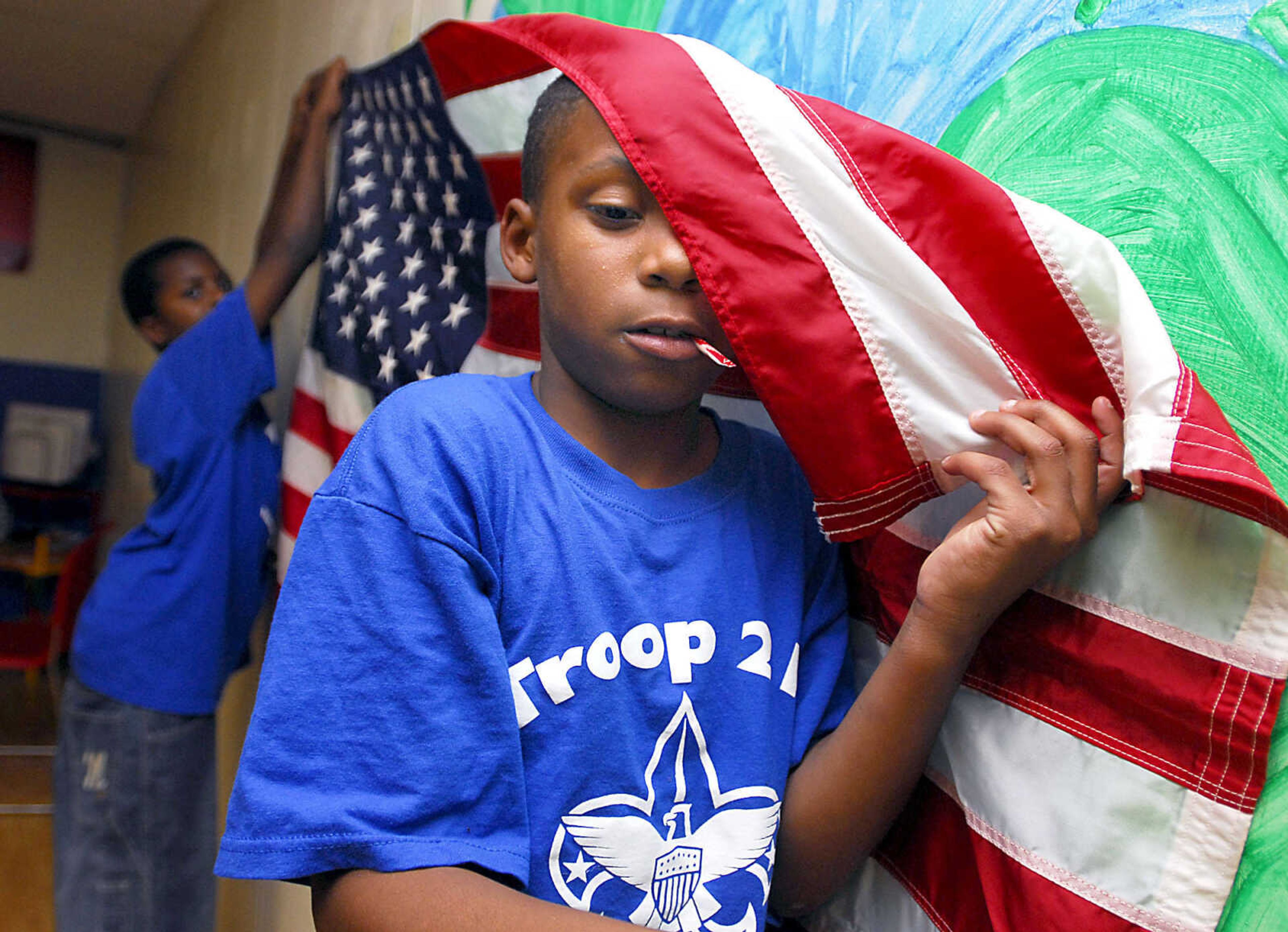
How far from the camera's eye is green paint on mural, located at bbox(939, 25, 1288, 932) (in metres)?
0.55

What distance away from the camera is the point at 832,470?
660 mm

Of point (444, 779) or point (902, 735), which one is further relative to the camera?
point (902, 735)

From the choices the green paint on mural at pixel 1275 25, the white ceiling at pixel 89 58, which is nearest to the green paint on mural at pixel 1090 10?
the green paint on mural at pixel 1275 25

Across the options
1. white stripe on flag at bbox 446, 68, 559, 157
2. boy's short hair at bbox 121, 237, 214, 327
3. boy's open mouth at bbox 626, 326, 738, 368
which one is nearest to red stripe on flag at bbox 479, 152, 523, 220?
white stripe on flag at bbox 446, 68, 559, 157

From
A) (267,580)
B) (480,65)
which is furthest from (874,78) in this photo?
(267,580)

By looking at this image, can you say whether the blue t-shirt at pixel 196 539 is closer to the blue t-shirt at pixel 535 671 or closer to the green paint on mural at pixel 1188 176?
the blue t-shirt at pixel 535 671

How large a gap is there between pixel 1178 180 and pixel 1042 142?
12 cm

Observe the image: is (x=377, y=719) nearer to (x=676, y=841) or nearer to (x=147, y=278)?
(x=676, y=841)

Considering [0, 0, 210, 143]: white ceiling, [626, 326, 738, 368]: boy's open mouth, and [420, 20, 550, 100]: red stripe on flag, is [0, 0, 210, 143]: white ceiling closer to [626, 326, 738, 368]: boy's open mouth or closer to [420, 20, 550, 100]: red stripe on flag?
[420, 20, 550, 100]: red stripe on flag

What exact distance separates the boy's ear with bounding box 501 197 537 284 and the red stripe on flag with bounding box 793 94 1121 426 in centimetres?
27

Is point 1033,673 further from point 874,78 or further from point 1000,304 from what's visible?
point 874,78

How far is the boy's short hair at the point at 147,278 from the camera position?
7.13 feet

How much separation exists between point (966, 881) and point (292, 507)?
1205 mm

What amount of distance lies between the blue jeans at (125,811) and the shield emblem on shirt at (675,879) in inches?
50.9
